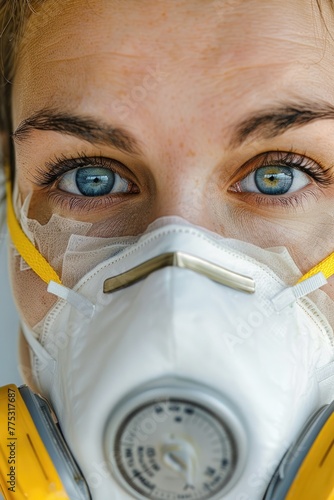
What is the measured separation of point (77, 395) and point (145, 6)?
650mm

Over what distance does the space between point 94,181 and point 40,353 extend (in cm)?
33

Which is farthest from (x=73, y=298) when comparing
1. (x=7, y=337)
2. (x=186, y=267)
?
(x=7, y=337)

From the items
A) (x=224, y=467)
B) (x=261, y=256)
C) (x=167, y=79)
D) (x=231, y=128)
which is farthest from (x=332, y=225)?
(x=224, y=467)

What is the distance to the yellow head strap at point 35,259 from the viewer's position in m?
1.32

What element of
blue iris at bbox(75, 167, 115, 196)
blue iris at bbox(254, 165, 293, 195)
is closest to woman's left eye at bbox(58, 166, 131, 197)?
blue iris at bbox(75, 167, 115, 196)

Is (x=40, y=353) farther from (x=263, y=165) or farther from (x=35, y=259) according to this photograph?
(x=263, y=165)

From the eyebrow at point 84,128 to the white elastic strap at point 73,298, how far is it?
0.26 m

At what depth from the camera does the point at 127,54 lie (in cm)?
129

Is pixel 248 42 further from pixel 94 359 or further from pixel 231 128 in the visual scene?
pixel 94 359

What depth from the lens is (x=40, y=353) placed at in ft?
4.56

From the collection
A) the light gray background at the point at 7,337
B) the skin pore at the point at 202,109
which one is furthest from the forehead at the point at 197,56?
the light gray background at the point at 7,337

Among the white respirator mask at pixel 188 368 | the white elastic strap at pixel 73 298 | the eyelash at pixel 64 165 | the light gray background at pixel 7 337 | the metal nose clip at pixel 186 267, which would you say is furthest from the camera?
the light gray background at pixel 7 337

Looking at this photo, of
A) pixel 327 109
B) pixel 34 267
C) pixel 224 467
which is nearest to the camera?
pixel 224 467

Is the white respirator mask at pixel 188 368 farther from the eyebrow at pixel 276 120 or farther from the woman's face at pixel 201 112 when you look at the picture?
the eyebrow at pixel 276 120
